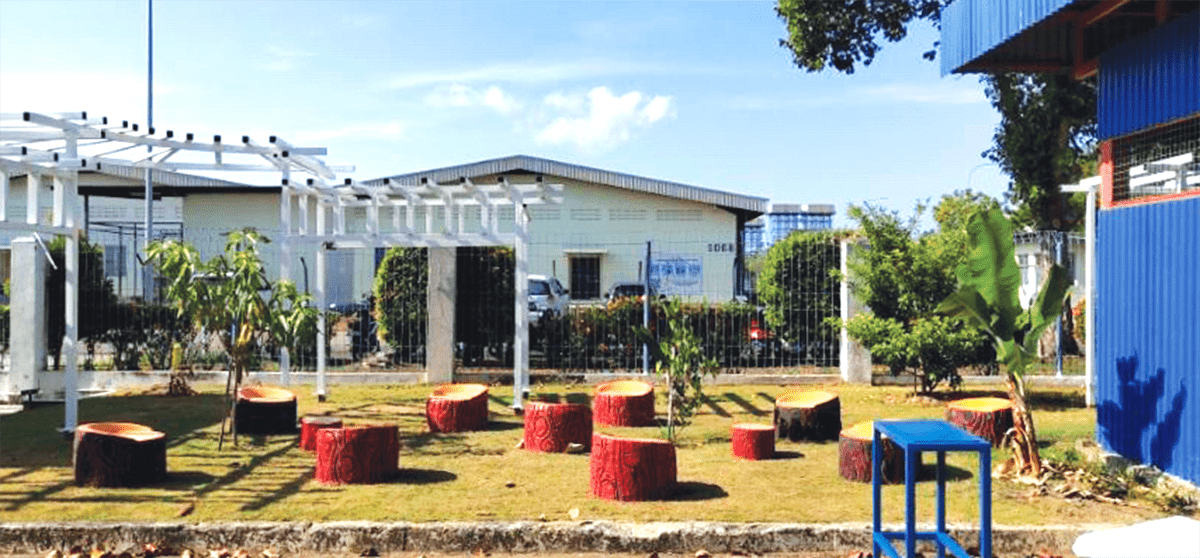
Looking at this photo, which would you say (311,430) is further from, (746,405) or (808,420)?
(746,405)

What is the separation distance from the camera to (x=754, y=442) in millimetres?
10406

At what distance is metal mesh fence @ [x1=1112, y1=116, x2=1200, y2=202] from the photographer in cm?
879

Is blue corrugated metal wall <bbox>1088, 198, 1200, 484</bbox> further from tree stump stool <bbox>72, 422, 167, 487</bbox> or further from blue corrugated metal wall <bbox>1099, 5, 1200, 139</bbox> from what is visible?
tree stump stool <bbox>72, 422, 167, 487</bbox>

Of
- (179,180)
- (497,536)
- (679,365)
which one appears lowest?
(497,536)

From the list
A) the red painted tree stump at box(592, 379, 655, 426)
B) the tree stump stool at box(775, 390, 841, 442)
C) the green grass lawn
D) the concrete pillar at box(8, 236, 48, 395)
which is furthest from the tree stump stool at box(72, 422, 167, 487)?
the concrete pillar at box(8, 236, 48, 395)

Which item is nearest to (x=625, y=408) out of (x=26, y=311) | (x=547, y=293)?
(x=26, y=311)

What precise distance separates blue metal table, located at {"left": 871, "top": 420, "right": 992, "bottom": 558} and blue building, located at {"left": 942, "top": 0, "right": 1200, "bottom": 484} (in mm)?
3223

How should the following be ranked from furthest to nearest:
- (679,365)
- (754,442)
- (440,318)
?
(440,318), (679,365), (754,442)

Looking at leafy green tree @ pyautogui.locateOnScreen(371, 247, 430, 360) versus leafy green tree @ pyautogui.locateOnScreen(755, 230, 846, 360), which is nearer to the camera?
leafy green tree @ pyautogui.locateOnScreen(755, 230, 846, 360)

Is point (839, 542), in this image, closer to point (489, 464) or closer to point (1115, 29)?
point (489, 464)

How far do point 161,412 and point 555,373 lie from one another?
241 inches

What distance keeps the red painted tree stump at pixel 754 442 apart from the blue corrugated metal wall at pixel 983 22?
155 inches

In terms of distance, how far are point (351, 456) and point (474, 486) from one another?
1.03 metres

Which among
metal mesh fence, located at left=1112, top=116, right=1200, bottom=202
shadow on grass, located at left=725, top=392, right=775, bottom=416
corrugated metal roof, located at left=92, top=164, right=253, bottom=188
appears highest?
corrugated metal roof, located at left=92, top=164, right=253, bottom=188
